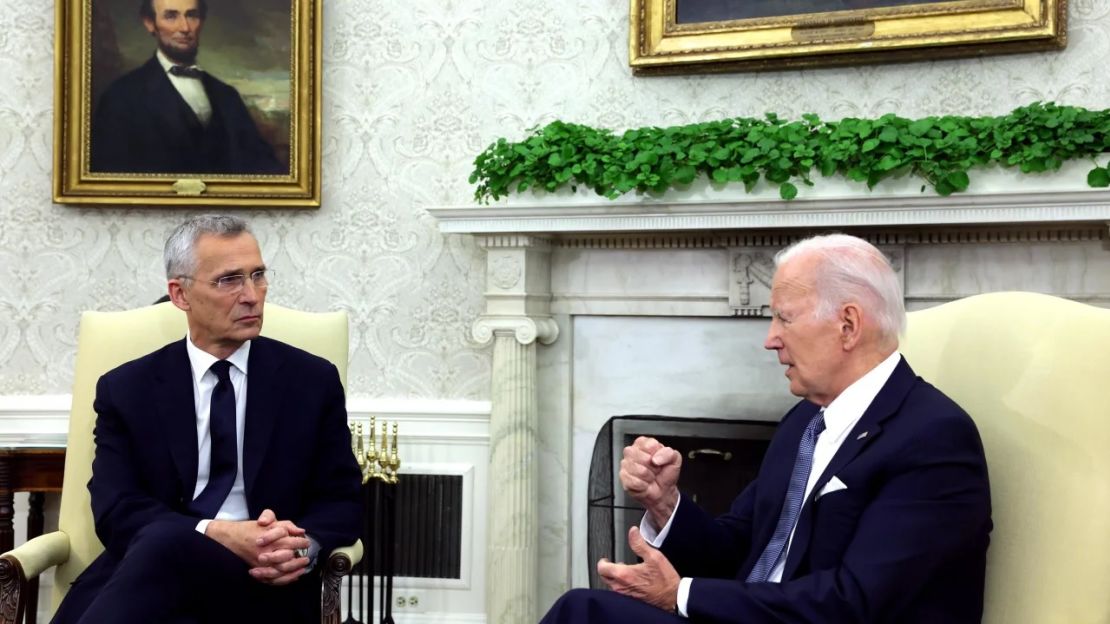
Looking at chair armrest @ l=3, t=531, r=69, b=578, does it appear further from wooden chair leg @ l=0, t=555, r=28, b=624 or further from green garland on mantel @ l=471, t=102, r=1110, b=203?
green garland on mantel @ l=471, t=102, r=1110, b=203

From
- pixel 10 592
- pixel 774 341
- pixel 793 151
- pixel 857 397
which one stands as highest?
pixel 793 151

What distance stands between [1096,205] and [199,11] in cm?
358

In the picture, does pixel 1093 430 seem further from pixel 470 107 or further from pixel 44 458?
pixel 44 458

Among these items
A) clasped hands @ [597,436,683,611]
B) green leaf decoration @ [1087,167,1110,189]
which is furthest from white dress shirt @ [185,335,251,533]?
green leaf decoration @ [1087,167,1110,189]

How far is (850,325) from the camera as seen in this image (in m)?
2.33

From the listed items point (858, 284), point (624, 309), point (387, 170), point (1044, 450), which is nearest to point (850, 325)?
point (858, 284)

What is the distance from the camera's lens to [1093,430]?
226cm

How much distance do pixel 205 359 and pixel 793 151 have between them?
6.59 ft

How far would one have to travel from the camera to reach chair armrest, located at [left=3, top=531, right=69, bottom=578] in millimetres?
2797

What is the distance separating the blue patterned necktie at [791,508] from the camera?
7.77 ft

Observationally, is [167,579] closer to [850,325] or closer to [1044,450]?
[850,325]

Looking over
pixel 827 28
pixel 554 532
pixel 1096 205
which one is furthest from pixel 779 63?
pixel 554 532

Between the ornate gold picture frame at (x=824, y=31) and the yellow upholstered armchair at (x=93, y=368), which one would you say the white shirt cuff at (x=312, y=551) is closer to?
the yellow upholstered armchair at (x=93, y=368)

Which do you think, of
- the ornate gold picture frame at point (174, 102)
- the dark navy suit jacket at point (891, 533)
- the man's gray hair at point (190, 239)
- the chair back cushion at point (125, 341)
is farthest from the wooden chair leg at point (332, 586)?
the ornate gold picture frame at point (174, 102)
